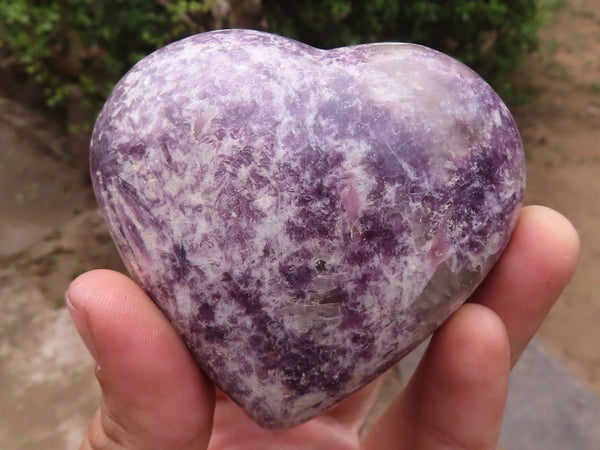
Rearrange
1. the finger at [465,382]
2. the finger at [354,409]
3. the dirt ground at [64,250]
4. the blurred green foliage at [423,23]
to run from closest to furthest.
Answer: the finger at [465,382]
the finger at [354,409]
the dirt ground at [64,250]
the blurred green foliage at [423,23]

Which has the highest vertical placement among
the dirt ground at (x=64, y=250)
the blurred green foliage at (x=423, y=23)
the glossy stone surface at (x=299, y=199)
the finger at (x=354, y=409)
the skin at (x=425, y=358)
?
the glossy stone surface at (x=299, y=199)

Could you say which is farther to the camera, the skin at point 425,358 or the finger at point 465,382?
the finger at point 465,382

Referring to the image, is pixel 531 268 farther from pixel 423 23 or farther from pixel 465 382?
pixel 423 23

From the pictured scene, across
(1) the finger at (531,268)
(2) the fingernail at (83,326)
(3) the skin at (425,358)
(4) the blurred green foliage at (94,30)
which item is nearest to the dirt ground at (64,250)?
(4) the blurred green foliage at (94,30)

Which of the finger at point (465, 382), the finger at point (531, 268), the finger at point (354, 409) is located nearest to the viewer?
the finger at point (465, 382)

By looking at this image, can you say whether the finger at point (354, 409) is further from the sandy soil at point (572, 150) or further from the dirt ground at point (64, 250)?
the sandy soil at point (572, 150)

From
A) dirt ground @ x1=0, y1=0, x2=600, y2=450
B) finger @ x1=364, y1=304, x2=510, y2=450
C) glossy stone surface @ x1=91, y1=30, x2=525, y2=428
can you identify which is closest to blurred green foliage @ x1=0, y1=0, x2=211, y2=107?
dirt ground @ x1=0, y1=0, x2=600, y2=450

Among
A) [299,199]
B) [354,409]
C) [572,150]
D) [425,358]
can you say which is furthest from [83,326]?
[572,150]

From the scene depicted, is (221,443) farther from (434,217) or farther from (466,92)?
(466,92)
